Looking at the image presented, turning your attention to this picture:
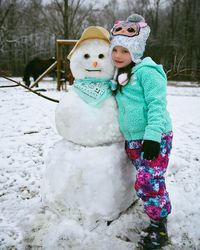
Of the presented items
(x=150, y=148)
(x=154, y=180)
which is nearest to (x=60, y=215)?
(x=154, y=180)

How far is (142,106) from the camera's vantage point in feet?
5.89

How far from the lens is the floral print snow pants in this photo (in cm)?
186

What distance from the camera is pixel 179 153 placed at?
3.69 m

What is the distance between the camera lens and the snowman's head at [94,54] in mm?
1898

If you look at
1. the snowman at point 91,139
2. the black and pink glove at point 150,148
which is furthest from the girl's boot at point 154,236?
the black and pink glove at point 150,148

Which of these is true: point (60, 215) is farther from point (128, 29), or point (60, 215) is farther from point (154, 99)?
point (128, 29)

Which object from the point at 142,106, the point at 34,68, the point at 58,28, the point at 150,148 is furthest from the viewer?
the point at 58,28

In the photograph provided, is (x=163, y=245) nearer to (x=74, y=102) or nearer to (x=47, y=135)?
(x=74, y=102)

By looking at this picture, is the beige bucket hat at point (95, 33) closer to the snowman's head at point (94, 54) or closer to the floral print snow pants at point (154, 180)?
the snowman's head at point (94, 54)

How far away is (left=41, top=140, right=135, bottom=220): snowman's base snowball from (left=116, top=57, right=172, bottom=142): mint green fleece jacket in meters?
0.22

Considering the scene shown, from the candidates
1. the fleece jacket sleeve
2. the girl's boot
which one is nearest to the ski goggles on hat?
the fleece jacket sleeve

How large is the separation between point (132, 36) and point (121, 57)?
0.51 ft

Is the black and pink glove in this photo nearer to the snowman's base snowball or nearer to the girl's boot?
the snowman's base snowball

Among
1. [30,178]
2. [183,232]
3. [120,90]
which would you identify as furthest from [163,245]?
[30,178]
